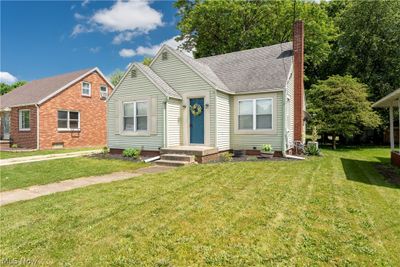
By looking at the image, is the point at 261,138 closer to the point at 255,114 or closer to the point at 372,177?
the point at 255,114

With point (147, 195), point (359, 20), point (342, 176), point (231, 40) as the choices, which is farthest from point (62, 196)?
point (359, 20)

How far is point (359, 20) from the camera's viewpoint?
23.9m

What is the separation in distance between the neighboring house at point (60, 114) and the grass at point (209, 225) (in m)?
15.3

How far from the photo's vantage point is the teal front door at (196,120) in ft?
40.3

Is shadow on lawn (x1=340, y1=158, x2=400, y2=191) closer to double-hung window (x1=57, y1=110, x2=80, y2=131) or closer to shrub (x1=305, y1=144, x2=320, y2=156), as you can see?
shrub (x1=305, y1=144, x2=320, y2=156)

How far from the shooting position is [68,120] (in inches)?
802

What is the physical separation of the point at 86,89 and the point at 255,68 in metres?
15.5

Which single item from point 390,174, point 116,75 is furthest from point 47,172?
point 116,75

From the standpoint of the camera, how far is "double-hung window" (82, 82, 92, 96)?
21.6m

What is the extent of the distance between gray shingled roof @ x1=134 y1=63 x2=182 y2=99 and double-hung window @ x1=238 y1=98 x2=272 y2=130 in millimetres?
3366

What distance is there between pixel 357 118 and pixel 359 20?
12644 mm

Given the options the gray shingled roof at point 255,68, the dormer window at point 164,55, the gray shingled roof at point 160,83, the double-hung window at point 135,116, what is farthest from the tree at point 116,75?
the gray shingled roof at point 160,83

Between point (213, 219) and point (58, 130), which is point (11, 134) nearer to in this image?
point (58, 130)

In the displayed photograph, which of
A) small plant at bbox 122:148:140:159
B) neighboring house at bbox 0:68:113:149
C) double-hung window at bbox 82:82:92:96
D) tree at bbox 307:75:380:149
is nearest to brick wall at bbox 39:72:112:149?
neighboring house at bbox 0:68:113:149
